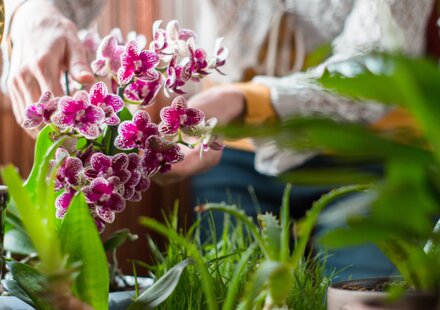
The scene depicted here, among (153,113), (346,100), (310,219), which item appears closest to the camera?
(310,219)

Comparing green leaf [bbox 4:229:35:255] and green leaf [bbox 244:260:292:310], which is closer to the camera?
green leaf [bbox 244:260:292:310]

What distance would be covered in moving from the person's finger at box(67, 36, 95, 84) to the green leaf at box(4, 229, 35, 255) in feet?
0.53

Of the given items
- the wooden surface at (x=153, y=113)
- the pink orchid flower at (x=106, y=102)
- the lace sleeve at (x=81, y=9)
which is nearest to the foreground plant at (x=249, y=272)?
the pink orchid flower at (x=106, y=102)

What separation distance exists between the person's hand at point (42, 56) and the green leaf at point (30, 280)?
303 millimetres

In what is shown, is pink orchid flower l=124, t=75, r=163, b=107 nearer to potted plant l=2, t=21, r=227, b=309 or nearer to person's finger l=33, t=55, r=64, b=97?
potted plant l=2, t=21, r=227, b=309

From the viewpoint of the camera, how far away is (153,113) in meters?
2.71

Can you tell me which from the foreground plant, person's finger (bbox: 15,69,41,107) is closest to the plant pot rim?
the foreground plant

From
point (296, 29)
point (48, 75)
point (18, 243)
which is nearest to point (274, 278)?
point (18, 243)

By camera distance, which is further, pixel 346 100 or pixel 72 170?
pixel 346 100

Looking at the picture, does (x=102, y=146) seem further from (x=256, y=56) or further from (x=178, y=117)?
(x=256, y=56)

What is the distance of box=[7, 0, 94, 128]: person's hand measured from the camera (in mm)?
799

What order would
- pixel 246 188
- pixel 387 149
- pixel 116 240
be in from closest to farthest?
pixel 387 149 → pixel 116 240 → pixel 246 188

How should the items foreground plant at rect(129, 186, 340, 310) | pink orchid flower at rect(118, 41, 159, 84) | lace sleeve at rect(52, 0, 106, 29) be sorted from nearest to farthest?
foreground plant at rect(129, 186, 340, 310) < pink orchid flower at rect(118, 41, 159, 84) < lace sleeve at rect(52, 0, 106, 29)

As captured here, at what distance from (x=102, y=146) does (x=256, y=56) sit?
0.89m
